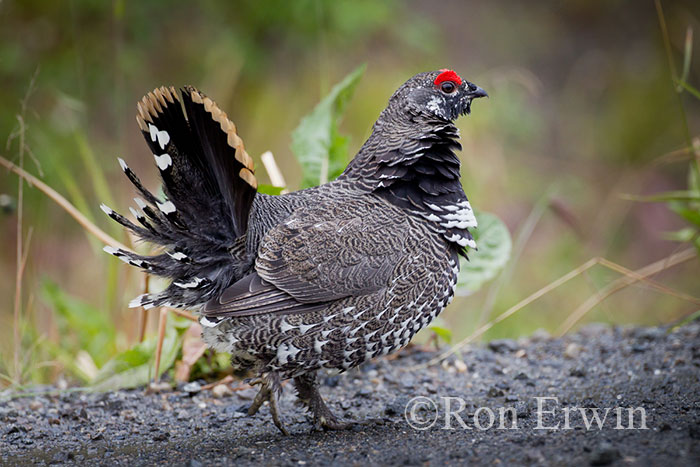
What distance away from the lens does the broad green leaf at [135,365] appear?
15.2ft

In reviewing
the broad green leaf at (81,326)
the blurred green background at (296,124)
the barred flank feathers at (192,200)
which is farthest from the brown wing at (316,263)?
the broad green leaf at (81,326)

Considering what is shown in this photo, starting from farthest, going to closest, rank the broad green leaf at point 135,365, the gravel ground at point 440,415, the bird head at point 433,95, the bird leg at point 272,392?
the broad green leaf at point 135,365
the bird head at point 433,95
the bird leg at point 272,392
the gravel ground at point 440,415

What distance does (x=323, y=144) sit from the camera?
17.0ft

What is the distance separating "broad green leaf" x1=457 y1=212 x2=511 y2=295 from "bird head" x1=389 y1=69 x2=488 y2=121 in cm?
110

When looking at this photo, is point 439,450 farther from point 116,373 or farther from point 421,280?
point 116,373

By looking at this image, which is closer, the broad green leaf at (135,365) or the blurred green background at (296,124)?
the broad green leaf at (135,365)

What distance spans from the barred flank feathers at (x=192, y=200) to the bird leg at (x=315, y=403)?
77 cm

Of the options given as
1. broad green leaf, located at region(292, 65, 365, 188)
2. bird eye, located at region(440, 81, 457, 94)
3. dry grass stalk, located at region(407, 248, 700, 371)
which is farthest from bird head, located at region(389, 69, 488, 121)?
dry grass stalk, located at region(407, 248, 700, 371)

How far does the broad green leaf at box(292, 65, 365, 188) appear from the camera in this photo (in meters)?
5.15

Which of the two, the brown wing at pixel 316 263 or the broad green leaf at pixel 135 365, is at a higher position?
the brown wing at pixel 316 263

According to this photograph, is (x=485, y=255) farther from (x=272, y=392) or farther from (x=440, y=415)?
(x=272, y=392)

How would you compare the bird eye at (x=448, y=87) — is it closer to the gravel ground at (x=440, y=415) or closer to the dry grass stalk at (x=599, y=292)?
the dry grass stalk at (x=599, y=292)

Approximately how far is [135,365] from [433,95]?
2718 mm

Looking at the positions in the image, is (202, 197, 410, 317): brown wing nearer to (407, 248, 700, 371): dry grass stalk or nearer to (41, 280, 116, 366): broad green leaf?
(407, 248, 700, 371): dry grass stalk
